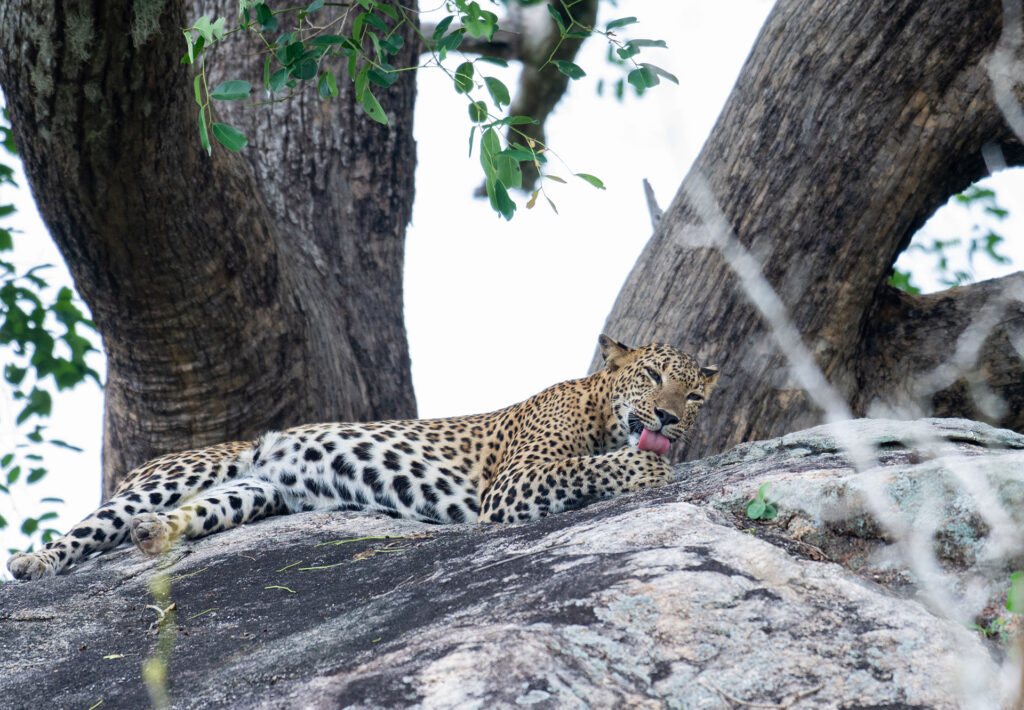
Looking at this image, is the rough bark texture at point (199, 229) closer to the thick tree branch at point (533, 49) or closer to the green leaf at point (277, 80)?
the green leaf at point (277, 80)

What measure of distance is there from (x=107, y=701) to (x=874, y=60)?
618 centimetres

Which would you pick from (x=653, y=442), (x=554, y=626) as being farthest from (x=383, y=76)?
(x=653, y=442)

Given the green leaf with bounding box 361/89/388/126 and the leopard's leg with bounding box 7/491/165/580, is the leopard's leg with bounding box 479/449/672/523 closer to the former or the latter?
the leopard's leg with bounding box 7/491/165/580

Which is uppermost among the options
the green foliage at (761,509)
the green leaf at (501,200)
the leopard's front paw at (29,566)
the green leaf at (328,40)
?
the green leaf at (328,40)

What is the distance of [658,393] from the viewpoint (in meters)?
7.25

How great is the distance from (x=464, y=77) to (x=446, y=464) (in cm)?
370

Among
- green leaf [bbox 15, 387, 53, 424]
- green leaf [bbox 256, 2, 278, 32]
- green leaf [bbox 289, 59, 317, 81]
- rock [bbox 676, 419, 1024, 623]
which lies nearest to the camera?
rock [bbox 676, 419, 1024, 623]

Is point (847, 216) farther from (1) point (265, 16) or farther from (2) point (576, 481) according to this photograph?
(1) point (265, 16)

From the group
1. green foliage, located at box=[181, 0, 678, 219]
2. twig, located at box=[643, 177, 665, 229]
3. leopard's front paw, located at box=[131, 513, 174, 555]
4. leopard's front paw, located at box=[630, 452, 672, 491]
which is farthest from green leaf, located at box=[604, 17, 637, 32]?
twig, located at box=[643, 177, 665, 229]

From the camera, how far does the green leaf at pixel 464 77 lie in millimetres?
4531

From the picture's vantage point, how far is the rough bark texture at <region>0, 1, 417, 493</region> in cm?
570

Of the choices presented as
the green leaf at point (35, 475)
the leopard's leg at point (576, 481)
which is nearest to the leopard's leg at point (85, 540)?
the leopard's leg at point (576, 481)

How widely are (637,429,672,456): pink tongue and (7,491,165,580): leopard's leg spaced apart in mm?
3183

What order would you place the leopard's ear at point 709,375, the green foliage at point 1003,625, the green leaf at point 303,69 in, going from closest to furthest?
the green foliage at point 1003,625
the green leaf at point 303,69
the leopard's ear at point 709,375
